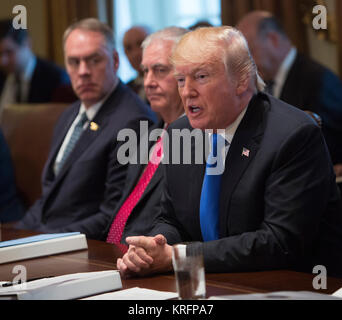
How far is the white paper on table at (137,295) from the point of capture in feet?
5.09

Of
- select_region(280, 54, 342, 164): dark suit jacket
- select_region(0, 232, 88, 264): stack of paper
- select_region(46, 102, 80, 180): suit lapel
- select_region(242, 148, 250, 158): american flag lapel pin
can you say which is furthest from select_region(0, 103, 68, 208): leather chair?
select_region(242, 148, 250, 158): american flag lapel pin

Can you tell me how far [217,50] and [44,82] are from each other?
170 inches

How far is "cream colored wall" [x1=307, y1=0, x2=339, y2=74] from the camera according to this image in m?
4.81

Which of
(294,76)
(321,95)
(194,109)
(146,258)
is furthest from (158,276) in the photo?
(294,76)

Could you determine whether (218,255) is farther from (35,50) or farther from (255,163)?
(35,50)

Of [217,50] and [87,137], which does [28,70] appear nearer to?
[87,137]

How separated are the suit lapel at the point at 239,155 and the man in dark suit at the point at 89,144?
1092mm

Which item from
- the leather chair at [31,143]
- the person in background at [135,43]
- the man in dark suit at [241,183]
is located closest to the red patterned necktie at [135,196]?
the man in dark suit at [241,183]

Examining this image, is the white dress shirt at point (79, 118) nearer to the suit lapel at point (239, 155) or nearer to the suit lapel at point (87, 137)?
the suit lapel at point (87, 137)

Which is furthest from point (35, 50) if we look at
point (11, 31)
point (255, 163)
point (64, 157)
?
point (255, 163)

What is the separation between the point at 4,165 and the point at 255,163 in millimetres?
2409

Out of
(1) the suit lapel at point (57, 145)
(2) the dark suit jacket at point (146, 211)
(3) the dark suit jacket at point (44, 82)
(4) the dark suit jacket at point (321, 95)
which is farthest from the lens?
(3) the dark suit jacket at point (44, 82)
